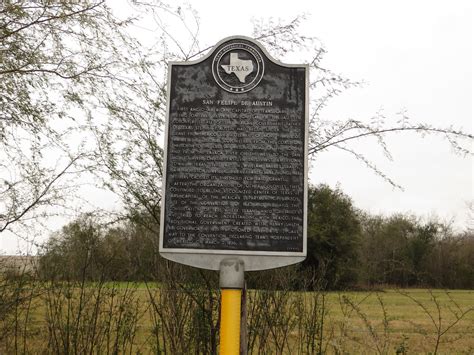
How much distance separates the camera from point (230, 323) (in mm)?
5320

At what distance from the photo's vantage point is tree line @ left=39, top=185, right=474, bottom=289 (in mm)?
7312

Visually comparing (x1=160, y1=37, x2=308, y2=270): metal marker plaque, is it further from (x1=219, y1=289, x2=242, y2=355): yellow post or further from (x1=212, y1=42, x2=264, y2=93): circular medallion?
(x1=219, y1=289, x2=242, y2=355): yellow post

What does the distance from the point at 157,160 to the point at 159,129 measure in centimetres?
42

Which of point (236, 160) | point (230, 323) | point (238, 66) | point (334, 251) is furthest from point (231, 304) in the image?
point (334, 251)

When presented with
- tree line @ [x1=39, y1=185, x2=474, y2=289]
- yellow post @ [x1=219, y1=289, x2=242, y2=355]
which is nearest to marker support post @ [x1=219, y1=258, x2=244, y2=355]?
yellow post @ [x1=219, y1=289, x2=242, y2=355]

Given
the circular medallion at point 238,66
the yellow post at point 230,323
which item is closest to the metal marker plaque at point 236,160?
the circular medallion at point 238,66

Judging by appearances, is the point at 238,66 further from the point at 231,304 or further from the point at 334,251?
the point at 334,251

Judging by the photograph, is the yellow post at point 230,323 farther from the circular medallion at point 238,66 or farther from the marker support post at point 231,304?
the circular medallion at point 238,66

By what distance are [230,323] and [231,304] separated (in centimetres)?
18

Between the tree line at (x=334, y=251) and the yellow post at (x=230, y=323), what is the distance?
67.4 inches

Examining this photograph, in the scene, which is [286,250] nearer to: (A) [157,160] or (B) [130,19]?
(A) [157,160]

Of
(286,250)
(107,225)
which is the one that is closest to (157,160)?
(107,225)

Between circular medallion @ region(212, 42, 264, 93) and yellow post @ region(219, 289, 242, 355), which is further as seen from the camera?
circular medallion @ region(212, 42, 264, 93)

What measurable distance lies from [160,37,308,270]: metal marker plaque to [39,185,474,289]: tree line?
5.61 feet
